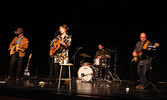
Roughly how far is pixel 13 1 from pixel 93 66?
15.2 ft

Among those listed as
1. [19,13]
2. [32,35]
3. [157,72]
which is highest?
→ [19,13]

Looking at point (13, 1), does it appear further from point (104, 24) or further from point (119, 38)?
→ point (119, 38)

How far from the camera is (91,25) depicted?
827 cm

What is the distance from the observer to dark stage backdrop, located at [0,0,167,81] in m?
7.20

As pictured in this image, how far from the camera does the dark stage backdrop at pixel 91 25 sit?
7199 mm

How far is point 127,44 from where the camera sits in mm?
7781

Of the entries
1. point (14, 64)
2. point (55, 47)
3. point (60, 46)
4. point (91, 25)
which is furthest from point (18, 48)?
point (91, 25)

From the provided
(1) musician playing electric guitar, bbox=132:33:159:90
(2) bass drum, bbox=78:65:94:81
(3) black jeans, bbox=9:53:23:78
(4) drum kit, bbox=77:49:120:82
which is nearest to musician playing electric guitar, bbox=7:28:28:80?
(3) black jeans, bbox=9:53:23:78

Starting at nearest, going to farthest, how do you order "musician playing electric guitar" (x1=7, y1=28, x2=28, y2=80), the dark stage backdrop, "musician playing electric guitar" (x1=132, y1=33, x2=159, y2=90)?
"musician playing electric guitar" (x1=132, y1=33, x2=159, y2=90) → "musician playing electric guitar" (x1=7, y1=28, x2=28, y2=80) → the dark stage backdrop

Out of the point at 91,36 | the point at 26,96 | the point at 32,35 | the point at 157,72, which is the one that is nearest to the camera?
the point at 26,96

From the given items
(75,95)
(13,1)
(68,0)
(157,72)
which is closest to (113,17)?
(68,0)

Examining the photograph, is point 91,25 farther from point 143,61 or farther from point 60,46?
point 60,46

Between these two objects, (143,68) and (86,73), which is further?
(86,73)

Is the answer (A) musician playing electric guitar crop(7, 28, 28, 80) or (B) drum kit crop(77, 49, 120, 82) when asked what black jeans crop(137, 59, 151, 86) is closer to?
(B) drum kit crop(77, 49, 120, 82)
